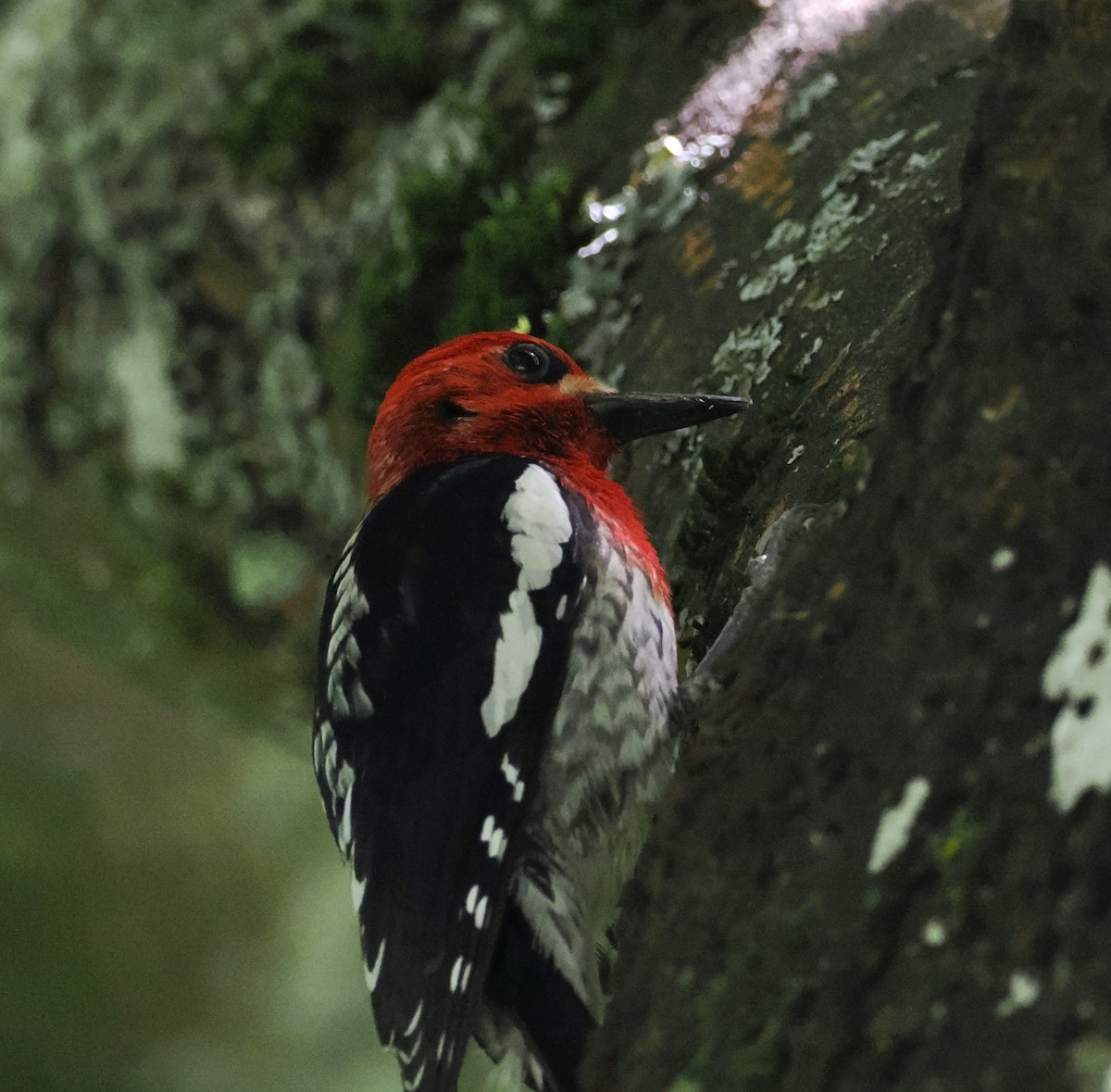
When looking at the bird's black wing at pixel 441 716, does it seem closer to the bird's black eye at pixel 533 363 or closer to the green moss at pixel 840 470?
the bird's black eye at pixel 533 363

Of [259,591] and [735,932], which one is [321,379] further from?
[735,932]

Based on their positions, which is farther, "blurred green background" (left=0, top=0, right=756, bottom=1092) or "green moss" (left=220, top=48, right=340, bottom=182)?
"green moss" (left=220, top=48, right=340, bottom=182)

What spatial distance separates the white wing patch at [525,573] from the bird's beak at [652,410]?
0.13 meters

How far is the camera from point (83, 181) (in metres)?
2.76

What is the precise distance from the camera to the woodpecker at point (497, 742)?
1.33 metres

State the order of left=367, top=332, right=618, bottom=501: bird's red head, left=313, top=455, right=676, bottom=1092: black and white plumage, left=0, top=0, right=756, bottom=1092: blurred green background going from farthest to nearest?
left=0, top=0, right=756, bottom=1092: blurred green background, left=367, top=332, right=618, bottom=501: bird's red head, left=313, top=455, right=676, bottom=1092: black and white plumage

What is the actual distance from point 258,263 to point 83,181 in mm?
553

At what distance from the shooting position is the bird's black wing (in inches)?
51.8

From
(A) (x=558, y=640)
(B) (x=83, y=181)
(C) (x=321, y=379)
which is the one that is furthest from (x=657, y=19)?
(B) (x=83, y=181)

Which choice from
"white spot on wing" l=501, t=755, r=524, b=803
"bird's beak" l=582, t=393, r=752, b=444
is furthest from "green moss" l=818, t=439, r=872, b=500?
"white spot on wing" l=501, t=755, r=524, b=803

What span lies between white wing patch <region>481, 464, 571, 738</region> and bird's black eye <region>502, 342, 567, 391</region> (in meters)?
0.18

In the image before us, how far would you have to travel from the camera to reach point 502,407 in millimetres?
1749

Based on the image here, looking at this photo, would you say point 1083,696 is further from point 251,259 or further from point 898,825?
point 251,259

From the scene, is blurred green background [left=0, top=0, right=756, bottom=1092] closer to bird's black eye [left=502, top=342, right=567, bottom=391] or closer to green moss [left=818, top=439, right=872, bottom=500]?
bird's black eye [left=502, top=342, right=567, bottom=391]
